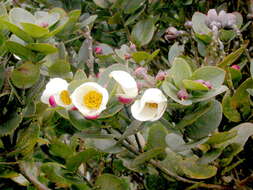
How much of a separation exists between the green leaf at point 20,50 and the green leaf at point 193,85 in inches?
16.0

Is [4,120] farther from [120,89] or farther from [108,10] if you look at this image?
[108,10]

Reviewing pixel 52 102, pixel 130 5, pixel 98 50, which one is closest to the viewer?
pixel 52 102

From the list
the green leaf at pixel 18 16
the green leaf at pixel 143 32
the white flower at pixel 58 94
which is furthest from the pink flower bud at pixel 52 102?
the green leaf at pixel 143 32

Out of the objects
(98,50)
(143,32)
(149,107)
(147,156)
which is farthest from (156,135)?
(143,32)

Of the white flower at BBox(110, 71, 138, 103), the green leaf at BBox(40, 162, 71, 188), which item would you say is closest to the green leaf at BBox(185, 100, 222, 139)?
the white flower at BBox(110, 71, 138, 103)

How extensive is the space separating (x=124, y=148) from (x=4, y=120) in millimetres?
333

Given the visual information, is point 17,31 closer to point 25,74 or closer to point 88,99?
point 25,74

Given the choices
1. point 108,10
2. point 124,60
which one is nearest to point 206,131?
point 124,60

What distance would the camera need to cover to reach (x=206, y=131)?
1122mm

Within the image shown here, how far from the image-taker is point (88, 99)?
1020mm

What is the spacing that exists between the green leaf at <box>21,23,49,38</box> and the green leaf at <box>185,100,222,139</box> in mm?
441

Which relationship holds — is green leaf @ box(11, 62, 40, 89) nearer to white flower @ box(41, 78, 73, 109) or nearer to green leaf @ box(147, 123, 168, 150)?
white flower @ box(41, 78, 73, 109)

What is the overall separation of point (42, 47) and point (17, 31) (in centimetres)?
7

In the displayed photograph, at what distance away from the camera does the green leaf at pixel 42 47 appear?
1.10 meters
